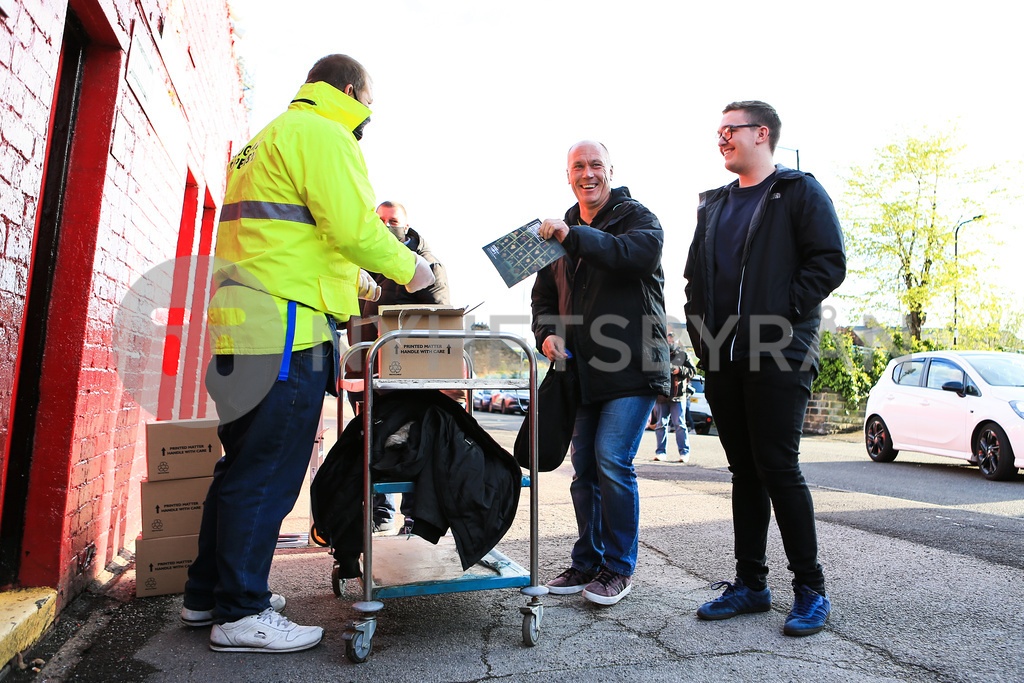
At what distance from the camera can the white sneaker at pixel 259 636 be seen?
9.14ft

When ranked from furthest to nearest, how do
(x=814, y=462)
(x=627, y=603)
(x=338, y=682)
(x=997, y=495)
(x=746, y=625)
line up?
(x=814, y=462) → (x=997, y=495) → (x=627, y=603) → (x=746, y=625) → (x=338, y=682)

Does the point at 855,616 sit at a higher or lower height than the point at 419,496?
lower

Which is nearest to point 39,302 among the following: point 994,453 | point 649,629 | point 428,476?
point 428,476

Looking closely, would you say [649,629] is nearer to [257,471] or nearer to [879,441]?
[257,471]

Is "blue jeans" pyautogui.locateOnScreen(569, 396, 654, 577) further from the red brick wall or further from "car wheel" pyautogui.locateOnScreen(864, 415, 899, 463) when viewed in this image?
"car wheel" pyautogui.locateOnScreen(864, 415, 899, 463)

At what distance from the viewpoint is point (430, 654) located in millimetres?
2781

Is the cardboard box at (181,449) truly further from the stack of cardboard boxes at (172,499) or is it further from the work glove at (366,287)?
the work glove at (366,287)

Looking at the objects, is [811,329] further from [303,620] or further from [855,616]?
[303,620]

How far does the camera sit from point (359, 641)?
8.80ft

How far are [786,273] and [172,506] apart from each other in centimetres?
289

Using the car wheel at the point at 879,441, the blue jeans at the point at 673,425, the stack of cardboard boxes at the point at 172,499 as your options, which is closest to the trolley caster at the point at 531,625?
the stack of cardboard boxes at the point at 172,499

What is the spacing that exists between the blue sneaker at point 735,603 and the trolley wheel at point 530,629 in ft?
2.46

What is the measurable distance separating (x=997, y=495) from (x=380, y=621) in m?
6.69

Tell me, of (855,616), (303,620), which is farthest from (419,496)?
(855,616)
